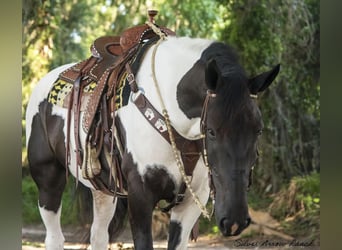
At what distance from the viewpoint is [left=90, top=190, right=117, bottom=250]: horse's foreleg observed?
310cm

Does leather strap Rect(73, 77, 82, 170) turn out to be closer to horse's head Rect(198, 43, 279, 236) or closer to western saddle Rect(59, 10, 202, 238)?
western saddle Rect(59, 10, 202, 238)

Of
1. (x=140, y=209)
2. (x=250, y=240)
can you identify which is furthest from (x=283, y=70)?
(x=140, y=209)

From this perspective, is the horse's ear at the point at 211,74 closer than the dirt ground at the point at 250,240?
Yes

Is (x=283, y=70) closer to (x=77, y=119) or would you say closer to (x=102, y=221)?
(x=102, y=221)

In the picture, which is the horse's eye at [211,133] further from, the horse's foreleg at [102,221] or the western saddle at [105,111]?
the horse's foreleg at [102,221]

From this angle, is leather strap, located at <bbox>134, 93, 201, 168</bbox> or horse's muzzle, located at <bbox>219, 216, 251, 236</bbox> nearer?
horse's muzzle, located at <bbox>219, 216, 251, 236</bbox>

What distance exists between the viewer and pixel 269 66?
19.5 ft

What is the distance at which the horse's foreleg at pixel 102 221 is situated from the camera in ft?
10.2

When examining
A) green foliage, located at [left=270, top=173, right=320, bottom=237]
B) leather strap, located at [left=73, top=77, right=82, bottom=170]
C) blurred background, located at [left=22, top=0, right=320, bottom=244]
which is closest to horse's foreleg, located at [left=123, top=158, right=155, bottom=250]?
leather strap, located at [left=73, top=77, right=82, bottom=170]

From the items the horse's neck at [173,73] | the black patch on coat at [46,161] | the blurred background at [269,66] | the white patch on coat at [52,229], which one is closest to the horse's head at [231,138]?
the horse's neck at [173,73]

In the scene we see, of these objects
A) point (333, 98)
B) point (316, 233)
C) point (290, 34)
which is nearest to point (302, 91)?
point (290, 34)

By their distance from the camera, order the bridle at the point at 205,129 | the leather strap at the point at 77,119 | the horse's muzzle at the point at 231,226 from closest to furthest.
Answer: the horse's muzzle at the point at 231,226 → the bridle at the point at 205,129 → the leather strap at the point at 77,119

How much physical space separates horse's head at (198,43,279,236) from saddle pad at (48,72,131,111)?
0.55 m

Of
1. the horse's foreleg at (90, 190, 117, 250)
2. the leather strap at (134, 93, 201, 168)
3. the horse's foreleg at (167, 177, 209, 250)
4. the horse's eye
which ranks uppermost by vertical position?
the horse's eye
